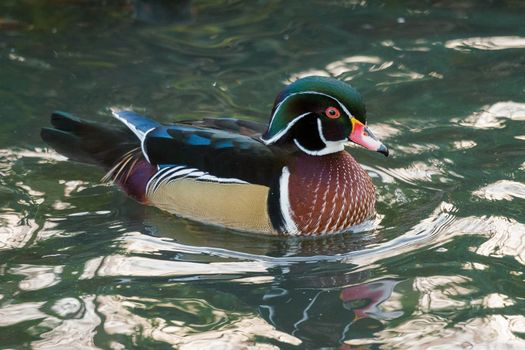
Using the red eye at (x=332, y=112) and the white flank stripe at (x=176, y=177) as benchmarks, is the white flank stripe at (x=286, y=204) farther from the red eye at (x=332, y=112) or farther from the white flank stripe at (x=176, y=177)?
the red eye at (x=332, y=112)

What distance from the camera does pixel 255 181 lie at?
6.11 meters

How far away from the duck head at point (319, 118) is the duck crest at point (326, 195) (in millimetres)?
113

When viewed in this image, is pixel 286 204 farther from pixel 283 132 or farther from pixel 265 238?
pixel 283 132

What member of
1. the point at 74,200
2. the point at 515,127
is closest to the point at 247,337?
the point at 74,200

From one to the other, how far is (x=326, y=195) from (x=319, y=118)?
459 mm

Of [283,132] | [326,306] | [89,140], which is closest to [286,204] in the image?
[283,132]

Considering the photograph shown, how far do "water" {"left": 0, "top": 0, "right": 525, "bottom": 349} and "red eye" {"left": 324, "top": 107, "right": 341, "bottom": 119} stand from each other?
73 centimetres

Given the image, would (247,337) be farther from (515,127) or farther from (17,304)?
(515,127)

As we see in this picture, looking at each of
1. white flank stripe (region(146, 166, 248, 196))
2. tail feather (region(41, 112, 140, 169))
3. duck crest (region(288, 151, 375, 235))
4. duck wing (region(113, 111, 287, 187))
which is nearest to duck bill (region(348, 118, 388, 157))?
duck crest (region(288, 151, 375, 235))

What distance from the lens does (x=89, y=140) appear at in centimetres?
681

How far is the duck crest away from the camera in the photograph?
6.20 metres

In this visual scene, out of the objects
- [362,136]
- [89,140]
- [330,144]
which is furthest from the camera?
[89,140]

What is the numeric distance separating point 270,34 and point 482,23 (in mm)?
1869

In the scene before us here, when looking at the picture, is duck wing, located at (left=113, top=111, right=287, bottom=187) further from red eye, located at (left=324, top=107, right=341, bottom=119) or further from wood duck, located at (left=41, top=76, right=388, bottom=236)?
red eye, located at (left=324, top=107, right=341, bottom=119)
